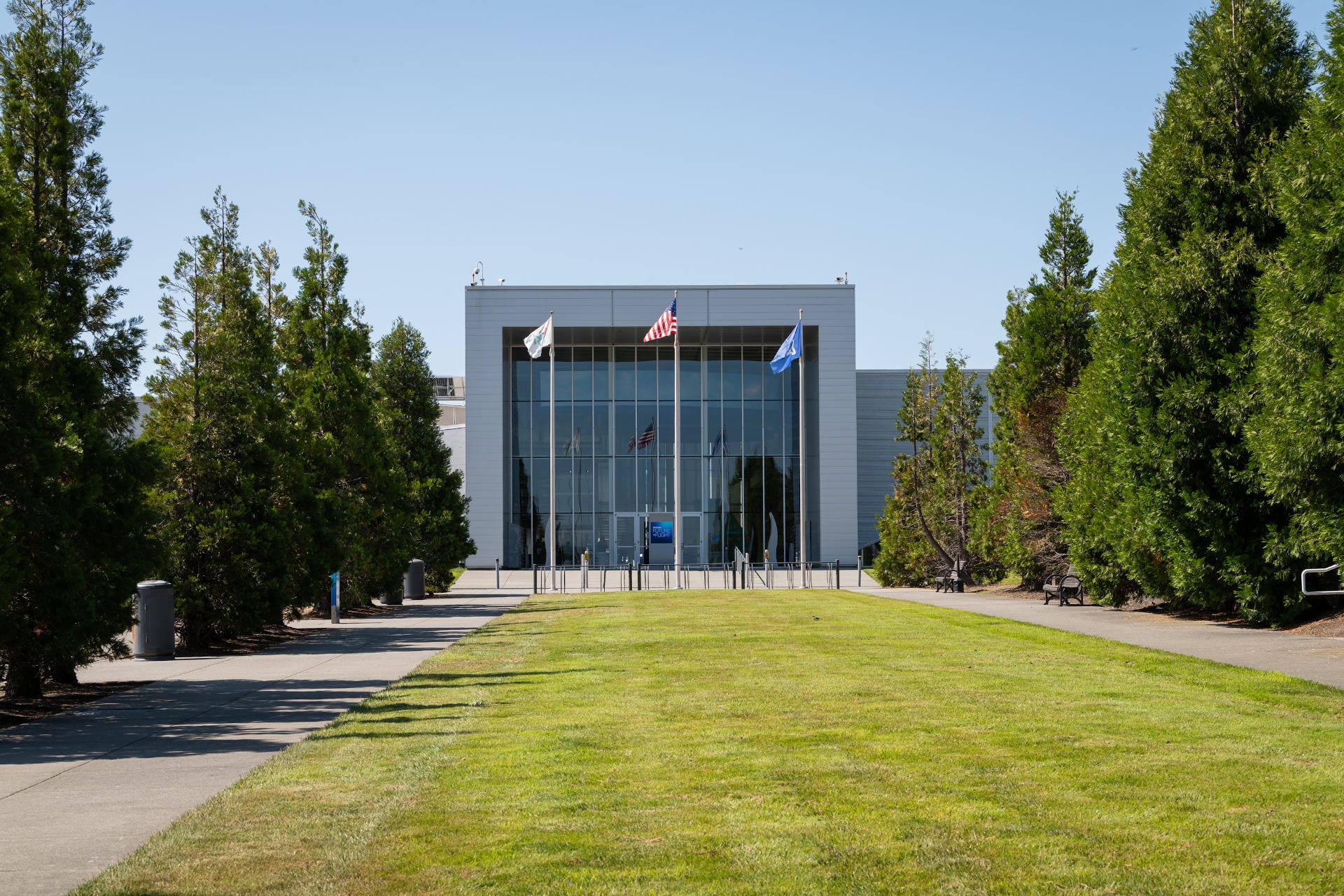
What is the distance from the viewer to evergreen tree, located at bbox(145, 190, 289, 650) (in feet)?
66.3

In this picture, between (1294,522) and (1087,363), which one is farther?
(1087,363)

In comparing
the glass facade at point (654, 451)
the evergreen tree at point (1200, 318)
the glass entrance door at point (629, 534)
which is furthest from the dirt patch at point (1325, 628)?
the glass entrance door at point (629, 534)

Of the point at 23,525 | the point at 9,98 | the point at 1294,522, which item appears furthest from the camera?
the point at 1294,522

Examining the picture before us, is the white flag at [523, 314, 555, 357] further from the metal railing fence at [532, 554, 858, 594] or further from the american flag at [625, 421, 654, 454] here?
the american flag at [625, 421, 654, 454]

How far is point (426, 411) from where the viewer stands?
37688 millimetres

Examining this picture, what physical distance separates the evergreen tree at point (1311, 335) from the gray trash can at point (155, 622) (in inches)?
621

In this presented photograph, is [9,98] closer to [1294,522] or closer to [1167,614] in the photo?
[1294,522]

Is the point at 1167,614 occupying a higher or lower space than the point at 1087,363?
lower

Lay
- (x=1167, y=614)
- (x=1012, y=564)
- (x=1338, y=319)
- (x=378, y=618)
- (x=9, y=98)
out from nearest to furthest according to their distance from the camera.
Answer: (x=9, y=98) < (x=1338, y=319) < (x=1167, y=614) < (x=378, y=618) < (x=1012, y=564)

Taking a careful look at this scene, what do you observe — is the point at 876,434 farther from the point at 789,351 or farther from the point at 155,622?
the point at 155,622

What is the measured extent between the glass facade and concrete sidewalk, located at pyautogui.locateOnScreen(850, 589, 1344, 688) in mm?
28926

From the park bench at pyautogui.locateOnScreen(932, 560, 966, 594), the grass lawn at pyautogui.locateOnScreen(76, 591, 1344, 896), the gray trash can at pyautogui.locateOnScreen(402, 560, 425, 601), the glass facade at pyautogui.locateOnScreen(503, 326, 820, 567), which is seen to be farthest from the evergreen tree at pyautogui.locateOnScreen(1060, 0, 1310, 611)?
the glass facade at pyautogui.locateOnScreen(503, 326, 820, 567)

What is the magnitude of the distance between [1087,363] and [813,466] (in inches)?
1084

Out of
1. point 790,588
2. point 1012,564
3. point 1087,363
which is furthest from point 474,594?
point 1087,363
